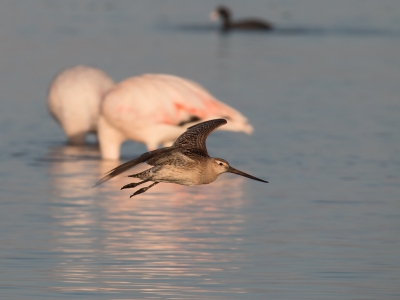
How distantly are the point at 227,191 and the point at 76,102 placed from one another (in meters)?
3.59

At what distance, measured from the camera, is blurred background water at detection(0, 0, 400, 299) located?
24.8ft

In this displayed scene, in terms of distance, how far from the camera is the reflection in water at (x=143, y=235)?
7441 mm

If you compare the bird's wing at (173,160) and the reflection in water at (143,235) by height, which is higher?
the bird's wing at (173,160)

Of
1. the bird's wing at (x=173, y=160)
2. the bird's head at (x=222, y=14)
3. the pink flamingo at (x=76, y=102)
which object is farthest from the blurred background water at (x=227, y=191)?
the bird's head at (x=222, y=14)

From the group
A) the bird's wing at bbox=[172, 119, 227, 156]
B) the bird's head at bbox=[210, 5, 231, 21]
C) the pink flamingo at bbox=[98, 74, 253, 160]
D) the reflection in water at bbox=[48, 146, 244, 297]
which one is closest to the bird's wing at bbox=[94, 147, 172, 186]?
the bird's wing at bbox=[172, 119, 227, 156]

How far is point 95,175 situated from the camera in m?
11.7

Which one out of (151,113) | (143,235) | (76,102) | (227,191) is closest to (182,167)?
(143,235)

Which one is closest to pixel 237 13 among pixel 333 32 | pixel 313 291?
pixel 333 32

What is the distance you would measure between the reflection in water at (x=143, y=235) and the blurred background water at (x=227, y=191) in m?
0.02

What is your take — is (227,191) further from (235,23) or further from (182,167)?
(235,23)

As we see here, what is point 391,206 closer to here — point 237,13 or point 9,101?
point 9,101

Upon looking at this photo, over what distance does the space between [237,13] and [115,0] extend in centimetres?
669

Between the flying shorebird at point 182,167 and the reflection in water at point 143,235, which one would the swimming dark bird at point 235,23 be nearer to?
the reflection in water at point 143,235

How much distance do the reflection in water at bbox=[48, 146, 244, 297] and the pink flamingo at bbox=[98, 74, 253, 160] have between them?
2.89 feet
